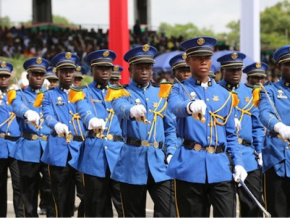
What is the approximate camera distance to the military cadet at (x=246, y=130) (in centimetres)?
817

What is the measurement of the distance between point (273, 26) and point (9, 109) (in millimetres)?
70492

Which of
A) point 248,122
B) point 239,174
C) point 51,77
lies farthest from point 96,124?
point 51,77

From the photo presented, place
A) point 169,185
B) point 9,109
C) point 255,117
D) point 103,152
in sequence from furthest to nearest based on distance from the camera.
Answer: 1. point 9,109
2. point 255,117
3. point 103,152
4. point 169,185

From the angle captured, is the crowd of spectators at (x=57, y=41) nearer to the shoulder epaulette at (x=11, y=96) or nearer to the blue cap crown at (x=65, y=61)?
the shoulder epaulette at (x=11, y=96)

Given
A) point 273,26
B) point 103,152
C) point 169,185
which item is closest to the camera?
point 169,185

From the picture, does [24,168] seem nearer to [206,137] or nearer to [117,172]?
[117,172]

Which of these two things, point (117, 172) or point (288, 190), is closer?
point (288, 190)

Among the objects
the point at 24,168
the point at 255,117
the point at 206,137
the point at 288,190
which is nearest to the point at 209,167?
the point at 206,137

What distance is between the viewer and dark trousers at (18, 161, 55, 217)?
30.4ft

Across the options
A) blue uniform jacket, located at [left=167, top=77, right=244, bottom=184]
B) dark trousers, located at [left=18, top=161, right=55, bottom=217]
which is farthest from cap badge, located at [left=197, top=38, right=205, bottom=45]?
dark trousers, located at [left=18, top=161, right=55, bottom=217]

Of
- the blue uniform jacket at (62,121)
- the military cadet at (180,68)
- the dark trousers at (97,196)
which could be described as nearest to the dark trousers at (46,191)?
the blue uniform jacket at (62,121)

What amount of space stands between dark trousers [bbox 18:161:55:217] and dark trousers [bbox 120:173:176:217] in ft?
8.90

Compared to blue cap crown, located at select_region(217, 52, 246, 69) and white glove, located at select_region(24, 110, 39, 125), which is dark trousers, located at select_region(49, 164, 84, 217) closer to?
white glove, located at select_region(24, 110, 39, 125)

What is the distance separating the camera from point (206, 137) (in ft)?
19.3
